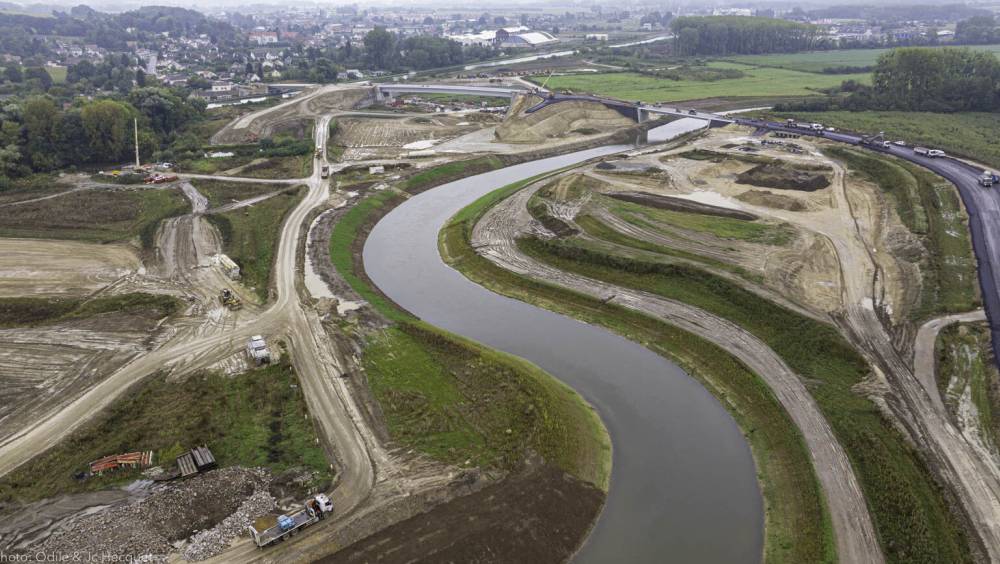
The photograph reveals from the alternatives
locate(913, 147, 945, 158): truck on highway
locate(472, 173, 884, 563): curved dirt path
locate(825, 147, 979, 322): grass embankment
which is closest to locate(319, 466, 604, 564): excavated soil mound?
locate(472, 173, 884, 563): curved dirt path

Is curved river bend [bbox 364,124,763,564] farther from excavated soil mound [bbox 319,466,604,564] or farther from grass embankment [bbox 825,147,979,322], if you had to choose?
grass embankment [bbox 825,147,979,322]

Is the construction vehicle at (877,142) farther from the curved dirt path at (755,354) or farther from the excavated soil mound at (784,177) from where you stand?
the curved dirt path at (755,354)

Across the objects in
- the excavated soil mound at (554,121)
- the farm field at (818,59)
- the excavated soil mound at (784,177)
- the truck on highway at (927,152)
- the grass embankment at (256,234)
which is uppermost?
the farm field at (818,59)

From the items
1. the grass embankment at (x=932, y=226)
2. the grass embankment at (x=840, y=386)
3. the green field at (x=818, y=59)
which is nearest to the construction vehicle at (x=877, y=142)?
the grass embankment at (x=932, y=226)

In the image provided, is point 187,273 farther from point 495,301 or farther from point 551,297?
point 551,297

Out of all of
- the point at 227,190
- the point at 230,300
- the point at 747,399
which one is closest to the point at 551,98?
the point at 227,190

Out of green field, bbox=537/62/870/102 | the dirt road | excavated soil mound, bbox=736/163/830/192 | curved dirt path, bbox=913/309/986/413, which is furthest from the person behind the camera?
green field, bbox=537/62/870/102
